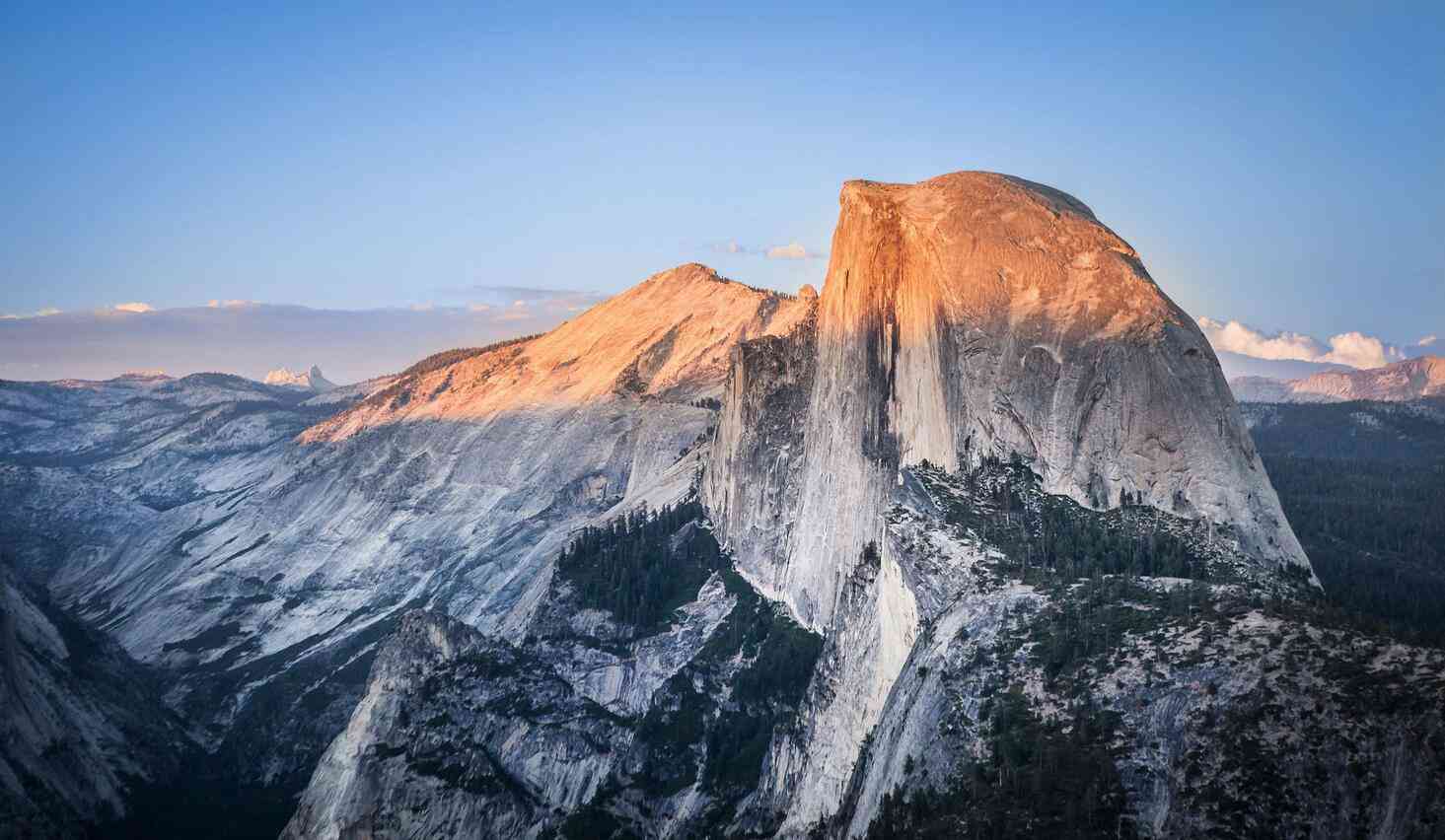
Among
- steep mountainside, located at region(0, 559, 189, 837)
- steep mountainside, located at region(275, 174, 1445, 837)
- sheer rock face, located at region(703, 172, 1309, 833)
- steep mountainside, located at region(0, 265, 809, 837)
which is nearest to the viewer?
steep mountainside, located at region(275, 174, 1445, 837)

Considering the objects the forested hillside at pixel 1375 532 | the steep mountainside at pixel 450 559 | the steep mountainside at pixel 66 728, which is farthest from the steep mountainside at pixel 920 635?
the forested hillside at pixel 1375 532

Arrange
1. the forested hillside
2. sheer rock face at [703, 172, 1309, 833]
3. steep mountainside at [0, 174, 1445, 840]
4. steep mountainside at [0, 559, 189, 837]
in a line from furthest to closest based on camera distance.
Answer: steep mountainside at [0, 559, 189, 837]
the forested hillside
sheer rock face at [703, 172, 1309, 833]
steep mountainside at [0, 174, 1445, 840]

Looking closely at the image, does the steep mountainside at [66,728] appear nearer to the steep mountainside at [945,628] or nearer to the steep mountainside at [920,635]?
the steep mountainside at [920,635]

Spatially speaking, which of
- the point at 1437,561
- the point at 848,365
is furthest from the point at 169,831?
the point at 1437,561

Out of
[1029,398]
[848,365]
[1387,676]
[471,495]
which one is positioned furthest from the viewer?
[471,495]

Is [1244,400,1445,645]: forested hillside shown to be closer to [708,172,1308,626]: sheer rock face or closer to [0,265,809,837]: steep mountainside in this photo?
[708,172,1308,626]: sheer rock face

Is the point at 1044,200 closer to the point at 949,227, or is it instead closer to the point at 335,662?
the point at 949,227

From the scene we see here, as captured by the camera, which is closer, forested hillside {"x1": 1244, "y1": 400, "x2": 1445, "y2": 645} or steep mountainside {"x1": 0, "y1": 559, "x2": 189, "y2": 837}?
forested hillside {"x1": 1244, "y1": 400, "x2": 1445, "y2": 645}

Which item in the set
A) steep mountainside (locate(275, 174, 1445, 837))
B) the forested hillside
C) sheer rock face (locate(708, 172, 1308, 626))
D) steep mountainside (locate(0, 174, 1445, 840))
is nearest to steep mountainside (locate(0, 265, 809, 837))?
steep mountainside (locate(0, 174, 1445, 840))
